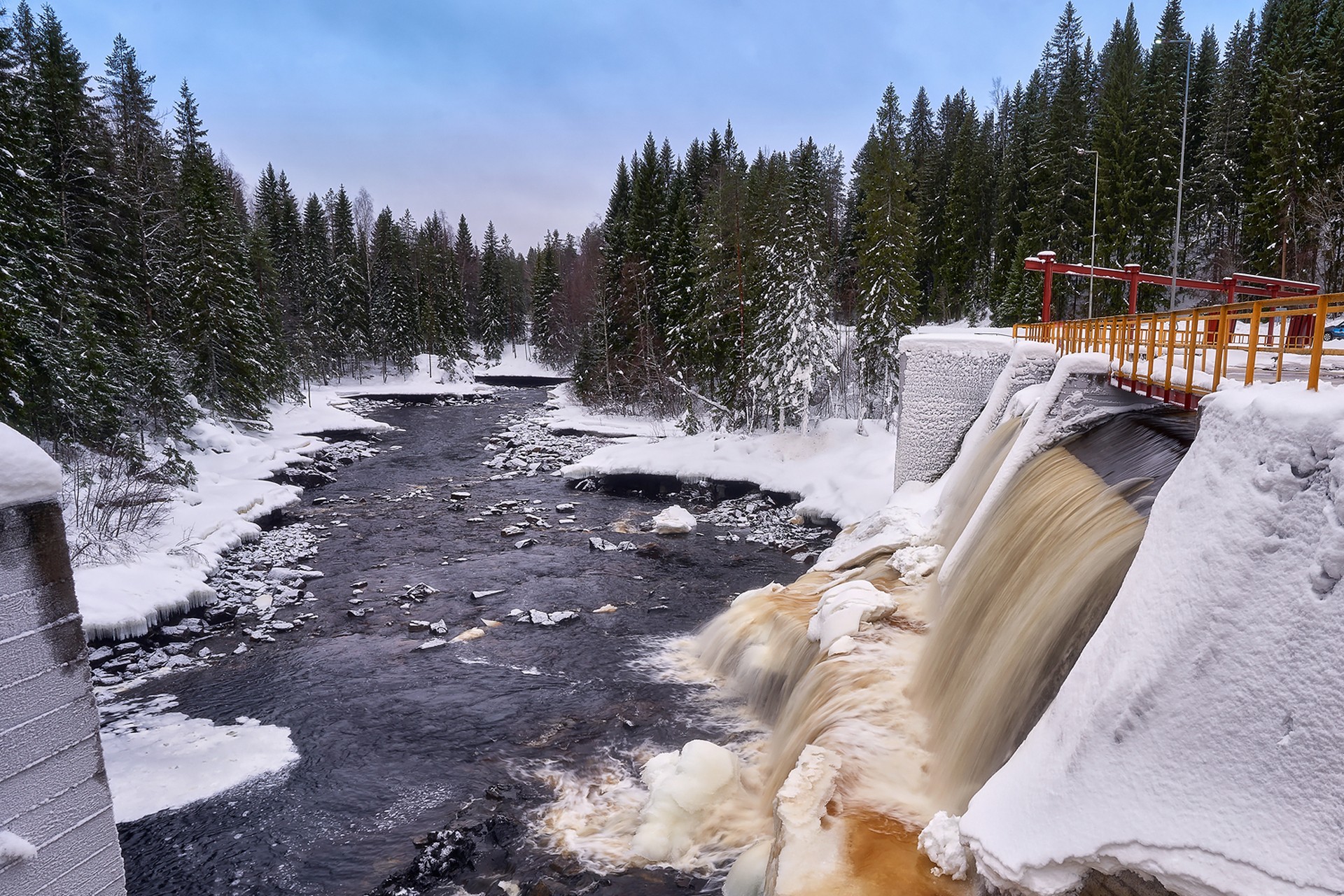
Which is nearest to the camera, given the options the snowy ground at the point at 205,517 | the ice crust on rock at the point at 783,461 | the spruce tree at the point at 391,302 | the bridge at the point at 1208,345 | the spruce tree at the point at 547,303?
the bridge at the point at 1208,345

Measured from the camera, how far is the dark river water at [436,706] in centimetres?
839

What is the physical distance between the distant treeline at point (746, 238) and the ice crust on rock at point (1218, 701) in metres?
21.0

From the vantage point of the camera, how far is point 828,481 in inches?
1059

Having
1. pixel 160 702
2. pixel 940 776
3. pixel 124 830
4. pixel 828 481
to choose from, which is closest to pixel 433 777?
pixel 124 830

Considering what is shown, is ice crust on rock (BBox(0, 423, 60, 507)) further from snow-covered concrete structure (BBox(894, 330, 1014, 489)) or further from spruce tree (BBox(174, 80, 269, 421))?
spruce tree (BBox(174, 80, 269, 421))

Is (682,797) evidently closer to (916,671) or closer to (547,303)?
(916,671)

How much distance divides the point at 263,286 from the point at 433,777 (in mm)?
46420

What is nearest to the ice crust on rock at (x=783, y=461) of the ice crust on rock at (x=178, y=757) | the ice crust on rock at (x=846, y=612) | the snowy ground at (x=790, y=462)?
the snowy ground at (x=790, y=462)

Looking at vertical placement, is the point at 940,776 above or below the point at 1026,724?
below

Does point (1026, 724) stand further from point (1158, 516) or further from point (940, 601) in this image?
point (940, 601)

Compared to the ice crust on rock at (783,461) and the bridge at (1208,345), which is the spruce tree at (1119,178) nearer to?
the ice crust on rock at (783,461)

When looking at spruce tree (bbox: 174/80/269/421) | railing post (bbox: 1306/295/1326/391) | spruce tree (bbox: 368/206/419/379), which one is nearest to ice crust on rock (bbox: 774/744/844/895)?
railing post (bbox: 1306/295/1326/391)

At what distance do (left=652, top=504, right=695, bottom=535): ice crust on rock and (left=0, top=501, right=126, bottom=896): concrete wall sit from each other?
18452mm

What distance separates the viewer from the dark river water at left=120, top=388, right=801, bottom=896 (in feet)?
27.5
